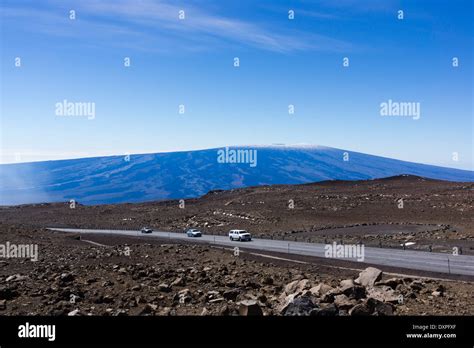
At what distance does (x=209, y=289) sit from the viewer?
19.4m

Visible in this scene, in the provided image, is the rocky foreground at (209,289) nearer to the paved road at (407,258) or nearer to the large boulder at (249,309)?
the large boulder at (249,309)

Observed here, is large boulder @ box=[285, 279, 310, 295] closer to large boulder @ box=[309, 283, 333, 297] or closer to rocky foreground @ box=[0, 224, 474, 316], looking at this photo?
rocky foreground @ box=[0, 224, 474, 316]

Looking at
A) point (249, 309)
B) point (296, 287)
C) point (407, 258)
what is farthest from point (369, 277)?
point (407, 258)

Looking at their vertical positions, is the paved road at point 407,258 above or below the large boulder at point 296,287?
below

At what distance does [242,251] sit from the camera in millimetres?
37031

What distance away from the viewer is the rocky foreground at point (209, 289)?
47.2ft

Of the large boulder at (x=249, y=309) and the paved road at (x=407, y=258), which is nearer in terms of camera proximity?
the large boulder at (x=249, y=309)

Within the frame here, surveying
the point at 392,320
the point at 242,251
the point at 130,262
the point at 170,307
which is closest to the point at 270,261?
the point at 242,251

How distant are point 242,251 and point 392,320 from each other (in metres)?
28.2

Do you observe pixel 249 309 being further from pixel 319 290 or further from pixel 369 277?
pixel 369 277

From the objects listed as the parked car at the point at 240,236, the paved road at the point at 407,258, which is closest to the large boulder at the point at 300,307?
the paved road at the point at 407,258

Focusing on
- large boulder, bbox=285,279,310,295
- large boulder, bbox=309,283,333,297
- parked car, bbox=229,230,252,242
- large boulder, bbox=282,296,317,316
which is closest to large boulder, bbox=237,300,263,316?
large boulder, bbox=282,296,317,316

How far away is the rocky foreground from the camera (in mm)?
14383

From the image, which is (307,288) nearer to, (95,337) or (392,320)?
(392,320)
